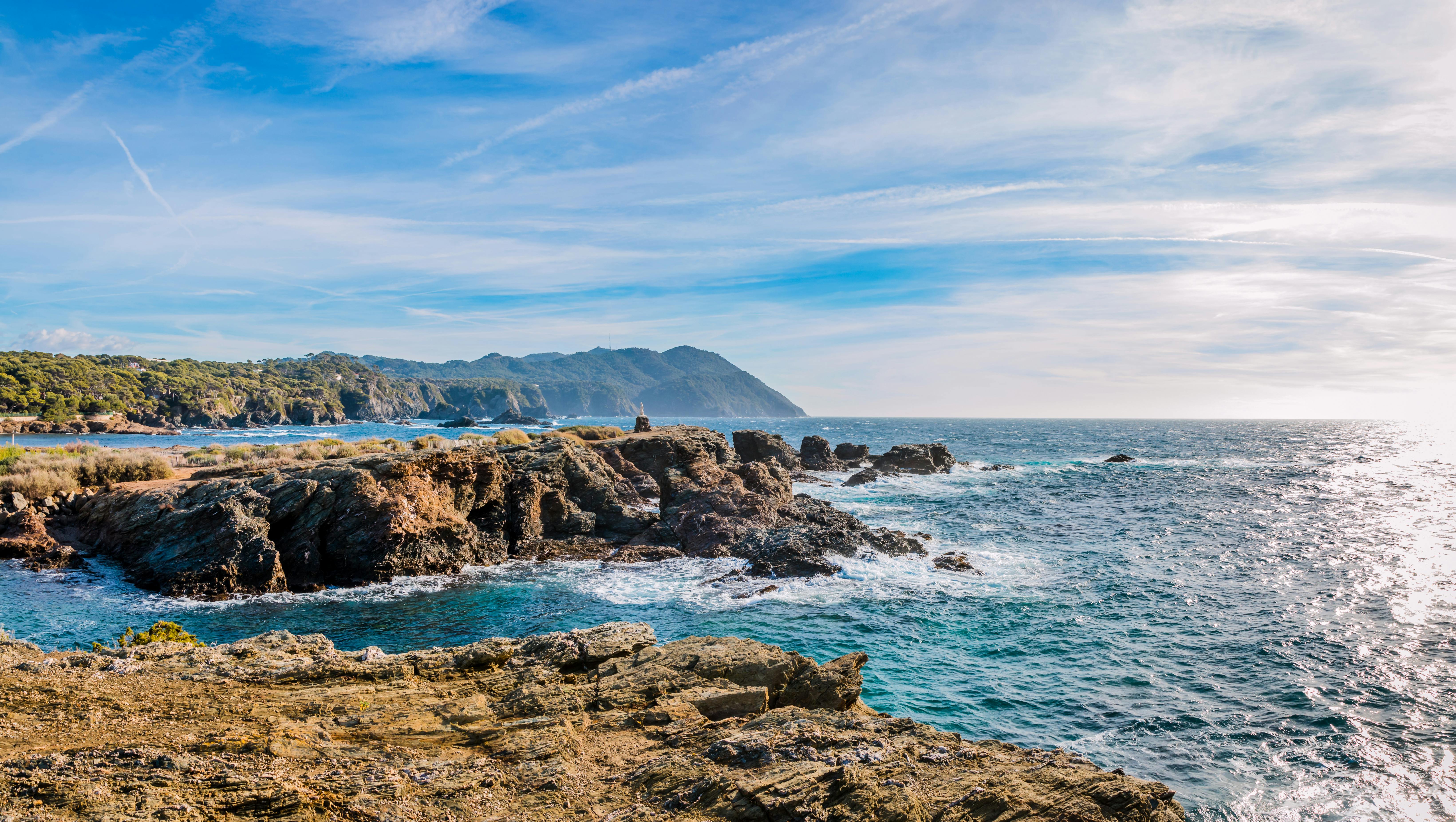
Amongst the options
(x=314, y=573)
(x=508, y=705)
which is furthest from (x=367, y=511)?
(x=508, y=705)

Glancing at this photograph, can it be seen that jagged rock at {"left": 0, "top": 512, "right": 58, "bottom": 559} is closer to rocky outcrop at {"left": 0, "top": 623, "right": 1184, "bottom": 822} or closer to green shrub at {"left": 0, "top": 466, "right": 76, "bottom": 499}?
green shrub at {"left": 0, "top": 466, "right": 76, "bottom": 499}

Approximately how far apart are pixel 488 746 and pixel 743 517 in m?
26.0

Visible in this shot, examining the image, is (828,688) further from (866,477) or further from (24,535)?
(866,477)

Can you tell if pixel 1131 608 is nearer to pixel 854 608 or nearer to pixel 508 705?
pixel 854 608

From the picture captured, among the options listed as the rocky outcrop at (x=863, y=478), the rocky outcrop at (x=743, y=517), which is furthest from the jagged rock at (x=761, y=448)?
the rocky outcrop at (x=743, y=517)

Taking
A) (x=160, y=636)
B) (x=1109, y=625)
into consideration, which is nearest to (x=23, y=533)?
(x=160, y=636)

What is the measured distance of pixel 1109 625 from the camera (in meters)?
20.7

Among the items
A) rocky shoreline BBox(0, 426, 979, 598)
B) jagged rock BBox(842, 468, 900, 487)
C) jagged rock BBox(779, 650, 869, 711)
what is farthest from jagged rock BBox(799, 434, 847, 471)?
jagged rock BBox(779, 650, 869, 711)

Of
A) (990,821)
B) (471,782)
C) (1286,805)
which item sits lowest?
(1286,805)

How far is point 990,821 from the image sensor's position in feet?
22.4

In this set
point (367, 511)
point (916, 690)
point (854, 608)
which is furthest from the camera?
point (367, 511)

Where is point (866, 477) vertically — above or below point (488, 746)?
below

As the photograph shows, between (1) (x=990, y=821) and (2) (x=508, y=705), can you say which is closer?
(1) (x=990, y=821)

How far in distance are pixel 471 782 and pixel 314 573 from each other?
21.4 metres
